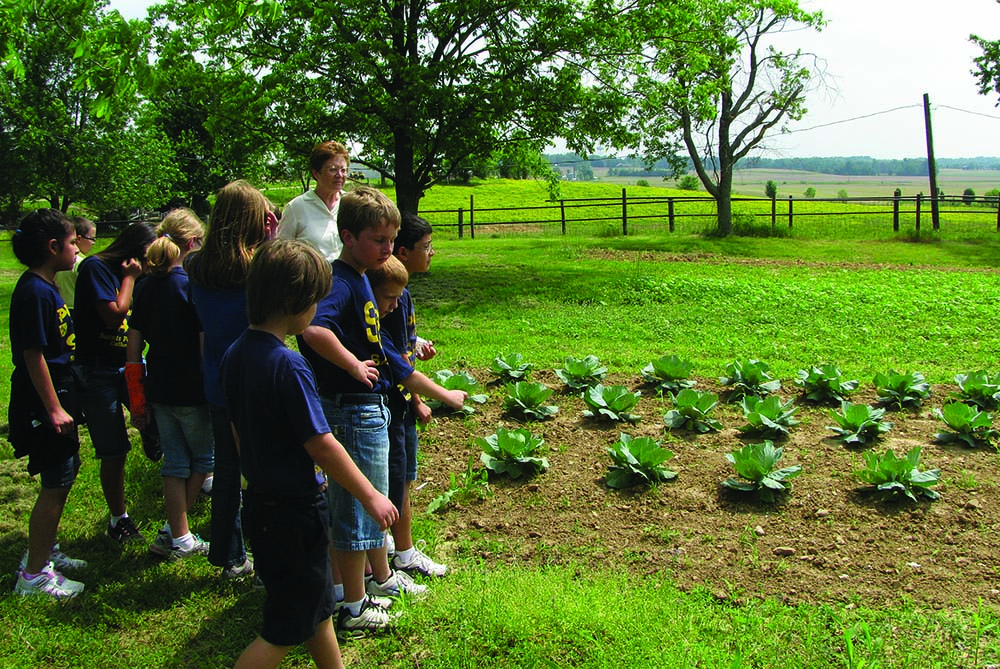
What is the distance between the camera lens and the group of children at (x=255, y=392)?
8.84 ft

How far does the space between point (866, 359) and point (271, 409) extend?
6668mm

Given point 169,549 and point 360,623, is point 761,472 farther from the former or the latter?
point 169,549

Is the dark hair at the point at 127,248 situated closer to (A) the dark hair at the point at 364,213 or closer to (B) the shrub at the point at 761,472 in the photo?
(A) the dark hair at the point at 364,213

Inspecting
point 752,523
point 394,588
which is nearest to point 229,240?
point 394,588

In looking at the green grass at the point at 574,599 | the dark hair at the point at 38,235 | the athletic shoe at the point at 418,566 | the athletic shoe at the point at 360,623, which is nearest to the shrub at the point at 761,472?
the green grass at the point at 574,599

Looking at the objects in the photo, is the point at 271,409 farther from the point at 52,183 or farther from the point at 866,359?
the point at 52,183

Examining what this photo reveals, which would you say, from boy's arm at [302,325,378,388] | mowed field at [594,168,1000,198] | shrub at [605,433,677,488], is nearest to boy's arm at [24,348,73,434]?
boy's arm at [302,325,378,388]

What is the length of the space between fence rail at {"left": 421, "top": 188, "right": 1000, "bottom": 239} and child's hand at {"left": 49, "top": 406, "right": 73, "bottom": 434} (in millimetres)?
22419

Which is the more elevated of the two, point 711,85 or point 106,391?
point 711,85

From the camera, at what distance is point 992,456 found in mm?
4973

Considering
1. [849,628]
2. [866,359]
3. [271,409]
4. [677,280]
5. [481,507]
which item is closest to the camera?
[271,409]

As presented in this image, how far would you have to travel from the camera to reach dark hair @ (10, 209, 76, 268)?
155 inches

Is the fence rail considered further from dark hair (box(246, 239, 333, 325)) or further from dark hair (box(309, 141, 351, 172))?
dark hair (box(246, 239, 333, 325))

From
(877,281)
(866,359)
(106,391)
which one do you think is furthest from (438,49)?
(106,391)
